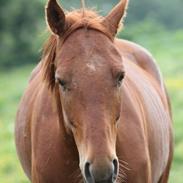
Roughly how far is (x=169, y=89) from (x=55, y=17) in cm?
1093

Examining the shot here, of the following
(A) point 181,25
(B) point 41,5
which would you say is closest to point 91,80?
(B) point 41,5

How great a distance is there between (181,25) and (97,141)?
27.2 metres

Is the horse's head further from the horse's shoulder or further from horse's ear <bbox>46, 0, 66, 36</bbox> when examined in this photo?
the horse's shoulder

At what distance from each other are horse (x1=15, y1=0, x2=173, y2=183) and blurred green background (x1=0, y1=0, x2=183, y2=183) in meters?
3.65

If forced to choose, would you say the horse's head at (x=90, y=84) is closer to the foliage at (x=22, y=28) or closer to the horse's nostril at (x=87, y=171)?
the horse's nostril at (x=87, y=171)

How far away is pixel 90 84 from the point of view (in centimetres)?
447

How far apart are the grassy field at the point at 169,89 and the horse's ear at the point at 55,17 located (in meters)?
4.72

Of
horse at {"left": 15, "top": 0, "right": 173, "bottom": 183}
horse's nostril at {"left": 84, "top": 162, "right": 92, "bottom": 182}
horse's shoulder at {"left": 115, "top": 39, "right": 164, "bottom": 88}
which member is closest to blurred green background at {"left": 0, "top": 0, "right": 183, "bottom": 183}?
horse's shoulder at {"left": 115, "top": 39, "right": 164, "bottom": 88}

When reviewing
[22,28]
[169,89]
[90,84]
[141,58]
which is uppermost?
[90,84]

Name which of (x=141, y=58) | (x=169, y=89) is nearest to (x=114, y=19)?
(x=141, y=58)

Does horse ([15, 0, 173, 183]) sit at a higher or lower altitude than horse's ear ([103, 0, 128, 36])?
lower

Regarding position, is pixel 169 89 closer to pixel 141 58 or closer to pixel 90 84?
pixel 141 58

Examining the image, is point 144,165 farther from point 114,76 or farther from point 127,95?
point 114,76

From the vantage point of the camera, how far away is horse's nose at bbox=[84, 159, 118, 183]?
4277 millimetres
